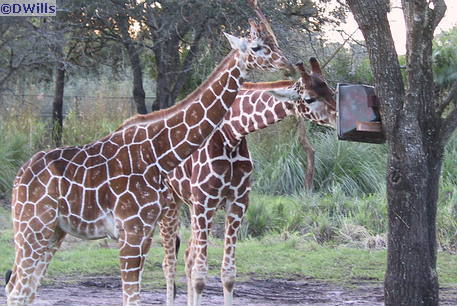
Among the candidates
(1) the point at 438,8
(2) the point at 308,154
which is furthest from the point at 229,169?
(2) the point at 308,154

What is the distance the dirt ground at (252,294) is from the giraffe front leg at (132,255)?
6.71ft

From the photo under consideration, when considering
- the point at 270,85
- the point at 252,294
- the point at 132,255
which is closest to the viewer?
the point at 132,255

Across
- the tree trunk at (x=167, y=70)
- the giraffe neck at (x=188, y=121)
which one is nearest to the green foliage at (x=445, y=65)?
the tree trunk at (x=167, y=70)

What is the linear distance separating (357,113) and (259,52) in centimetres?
106

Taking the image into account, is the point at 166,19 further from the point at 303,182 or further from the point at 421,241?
the point at 421,241

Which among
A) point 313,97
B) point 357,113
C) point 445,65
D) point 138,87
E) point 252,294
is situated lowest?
point 252,294

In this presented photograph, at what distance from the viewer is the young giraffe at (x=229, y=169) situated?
7.27 m

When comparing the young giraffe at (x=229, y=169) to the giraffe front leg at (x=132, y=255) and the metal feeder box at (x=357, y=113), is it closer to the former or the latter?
the metal feeder box at (x=357, y=113)

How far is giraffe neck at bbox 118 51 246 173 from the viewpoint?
6.33 metres

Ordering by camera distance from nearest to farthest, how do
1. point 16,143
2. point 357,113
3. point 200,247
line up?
point 357,113
point 200,247
point 16,143

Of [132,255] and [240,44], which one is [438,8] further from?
[132,255]

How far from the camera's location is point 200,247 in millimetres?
7391

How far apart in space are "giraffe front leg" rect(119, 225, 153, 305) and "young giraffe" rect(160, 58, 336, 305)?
4.76 feet

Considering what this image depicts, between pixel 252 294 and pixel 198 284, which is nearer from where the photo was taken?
pixel 198 284
